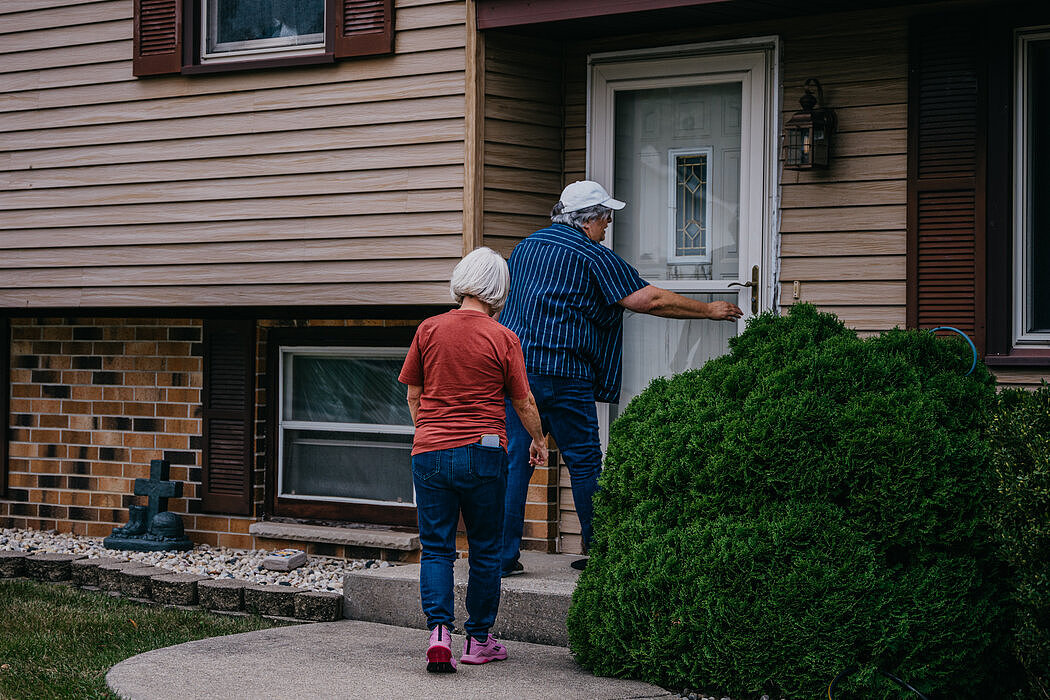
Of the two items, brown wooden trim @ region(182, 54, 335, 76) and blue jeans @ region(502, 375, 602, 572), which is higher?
brown wooden trim @ region(182, 54, 335, 76)

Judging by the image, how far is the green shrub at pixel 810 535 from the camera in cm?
394

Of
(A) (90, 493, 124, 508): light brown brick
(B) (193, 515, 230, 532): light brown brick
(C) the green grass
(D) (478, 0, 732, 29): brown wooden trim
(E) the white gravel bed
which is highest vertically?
(D) (478, 0, 732, 29): brown wooden trim

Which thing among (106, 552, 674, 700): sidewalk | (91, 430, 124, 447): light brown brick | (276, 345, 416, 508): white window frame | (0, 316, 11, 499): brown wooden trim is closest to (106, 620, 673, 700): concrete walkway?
(106, 552, 674, 700): sidewalk

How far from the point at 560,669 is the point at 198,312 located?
3948mm

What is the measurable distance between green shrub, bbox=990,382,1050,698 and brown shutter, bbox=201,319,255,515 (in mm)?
4967

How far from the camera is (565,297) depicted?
5.03 m

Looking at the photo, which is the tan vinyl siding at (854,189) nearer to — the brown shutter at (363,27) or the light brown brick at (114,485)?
the brown shutter at (363,27)

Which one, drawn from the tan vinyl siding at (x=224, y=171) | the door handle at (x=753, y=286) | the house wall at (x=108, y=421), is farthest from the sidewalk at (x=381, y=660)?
the house wall at (x=108, y=421)

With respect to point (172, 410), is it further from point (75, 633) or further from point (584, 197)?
point (584, 197)

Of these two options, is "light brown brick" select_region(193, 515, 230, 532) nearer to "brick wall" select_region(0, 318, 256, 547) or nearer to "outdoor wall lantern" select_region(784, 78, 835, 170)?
"brick wall" select_region(0, 318, 256, 547)

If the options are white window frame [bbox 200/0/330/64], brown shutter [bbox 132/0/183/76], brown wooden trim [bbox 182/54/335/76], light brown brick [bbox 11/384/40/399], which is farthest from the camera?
light brown brick [bbox 11/384/40/399]

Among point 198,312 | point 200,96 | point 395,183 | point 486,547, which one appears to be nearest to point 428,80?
point 395,183

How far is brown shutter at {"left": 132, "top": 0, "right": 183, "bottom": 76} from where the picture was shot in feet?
23.7

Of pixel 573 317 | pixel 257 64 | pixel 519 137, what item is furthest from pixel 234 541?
pixel 573 317
